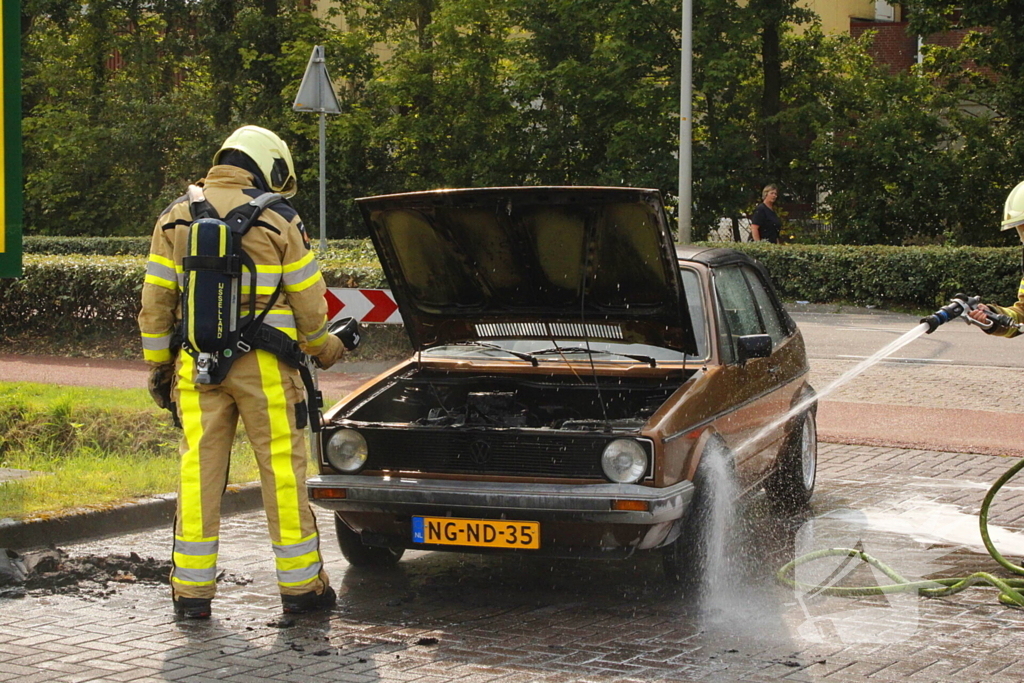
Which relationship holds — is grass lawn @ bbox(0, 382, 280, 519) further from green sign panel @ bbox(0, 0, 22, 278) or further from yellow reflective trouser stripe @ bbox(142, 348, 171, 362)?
yellow reflective trouser stripe @ bbox(142, 348, 171, 362)

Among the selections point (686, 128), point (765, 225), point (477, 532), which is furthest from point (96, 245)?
point (477, 532)

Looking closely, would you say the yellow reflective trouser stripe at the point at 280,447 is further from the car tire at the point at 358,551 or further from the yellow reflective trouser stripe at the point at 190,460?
the car tire at the point at 358,551

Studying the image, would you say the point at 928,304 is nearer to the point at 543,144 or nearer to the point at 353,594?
the point at 543,144

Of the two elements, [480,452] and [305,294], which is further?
[480,452]

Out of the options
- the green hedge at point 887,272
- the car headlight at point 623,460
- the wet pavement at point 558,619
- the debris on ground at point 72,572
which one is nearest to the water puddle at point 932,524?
the wet pavement at point 558,619

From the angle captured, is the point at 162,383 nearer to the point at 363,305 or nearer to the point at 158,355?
the point at 158,355

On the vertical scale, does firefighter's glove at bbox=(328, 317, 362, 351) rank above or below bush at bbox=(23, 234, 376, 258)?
above

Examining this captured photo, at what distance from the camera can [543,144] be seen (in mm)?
31266

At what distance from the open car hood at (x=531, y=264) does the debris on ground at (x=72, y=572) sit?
183cm

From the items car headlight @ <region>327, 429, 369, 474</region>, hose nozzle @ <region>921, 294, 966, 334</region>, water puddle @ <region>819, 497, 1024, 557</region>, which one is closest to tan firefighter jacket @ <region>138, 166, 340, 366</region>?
car headlight @ <region>327, 429, 369, 474</region>

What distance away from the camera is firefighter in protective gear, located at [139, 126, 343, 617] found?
560 cm

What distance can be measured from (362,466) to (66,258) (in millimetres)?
10885

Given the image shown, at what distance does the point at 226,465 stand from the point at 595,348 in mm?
2084

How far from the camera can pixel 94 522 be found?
7062 millimetres
